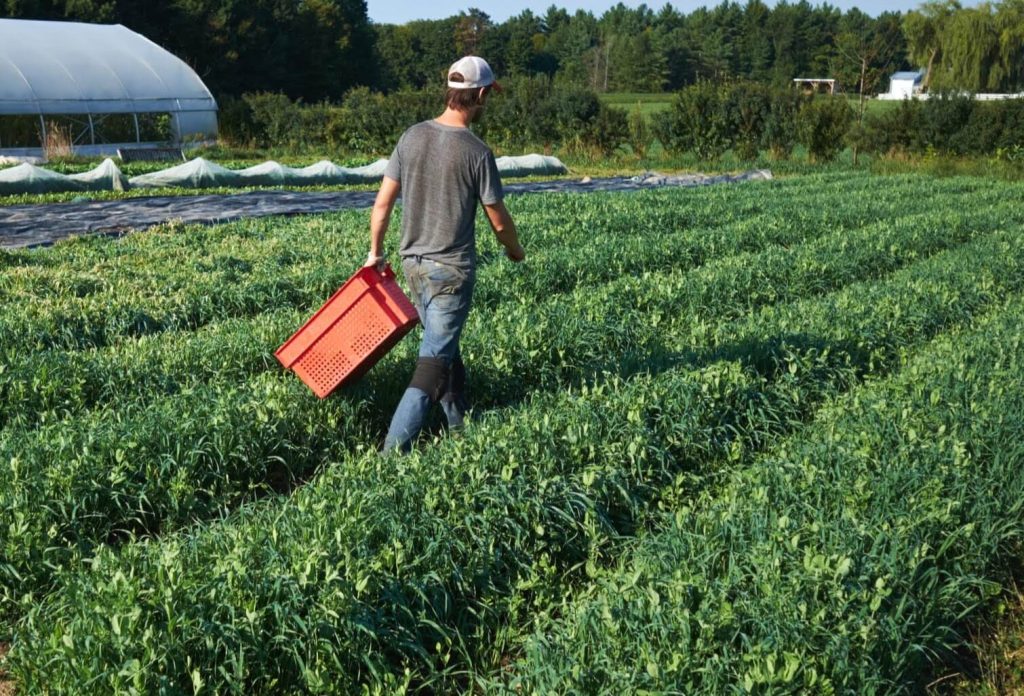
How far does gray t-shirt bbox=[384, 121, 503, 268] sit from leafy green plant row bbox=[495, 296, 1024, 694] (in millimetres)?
1744

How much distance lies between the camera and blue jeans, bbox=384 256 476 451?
16.2 ft

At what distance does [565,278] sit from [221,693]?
6.65m

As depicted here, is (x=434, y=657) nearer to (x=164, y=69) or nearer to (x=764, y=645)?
(x=764, y=645)

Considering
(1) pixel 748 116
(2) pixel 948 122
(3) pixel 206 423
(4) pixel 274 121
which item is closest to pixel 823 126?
(1) pixel 748 116

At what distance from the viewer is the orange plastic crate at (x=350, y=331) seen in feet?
16.4

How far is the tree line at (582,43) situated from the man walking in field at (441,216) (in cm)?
2630

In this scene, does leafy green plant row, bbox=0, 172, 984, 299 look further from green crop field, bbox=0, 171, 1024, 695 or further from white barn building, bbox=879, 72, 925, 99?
white barn building, bbox=879, 72, 925, 99

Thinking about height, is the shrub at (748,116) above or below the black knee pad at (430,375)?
above

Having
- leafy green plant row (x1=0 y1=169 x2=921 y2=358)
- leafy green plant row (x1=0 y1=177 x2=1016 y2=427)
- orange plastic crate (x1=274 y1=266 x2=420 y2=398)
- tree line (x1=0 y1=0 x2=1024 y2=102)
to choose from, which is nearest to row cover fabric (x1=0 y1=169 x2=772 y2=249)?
leafy green plant row (x1=0 y1=169 x2=921 y2=358)

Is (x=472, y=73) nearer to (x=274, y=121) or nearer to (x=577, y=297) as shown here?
(x=577, y=297)

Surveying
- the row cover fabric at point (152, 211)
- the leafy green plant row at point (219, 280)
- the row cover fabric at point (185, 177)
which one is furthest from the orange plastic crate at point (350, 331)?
the row cover fabric at point (185, 177)

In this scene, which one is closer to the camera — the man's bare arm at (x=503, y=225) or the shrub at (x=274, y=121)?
the man's bare arm at (x=503, y=225)

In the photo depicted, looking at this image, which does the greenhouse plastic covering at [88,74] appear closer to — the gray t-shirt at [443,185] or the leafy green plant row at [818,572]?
the gray t-shirt at [443,185]

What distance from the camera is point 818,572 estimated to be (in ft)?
11.2
